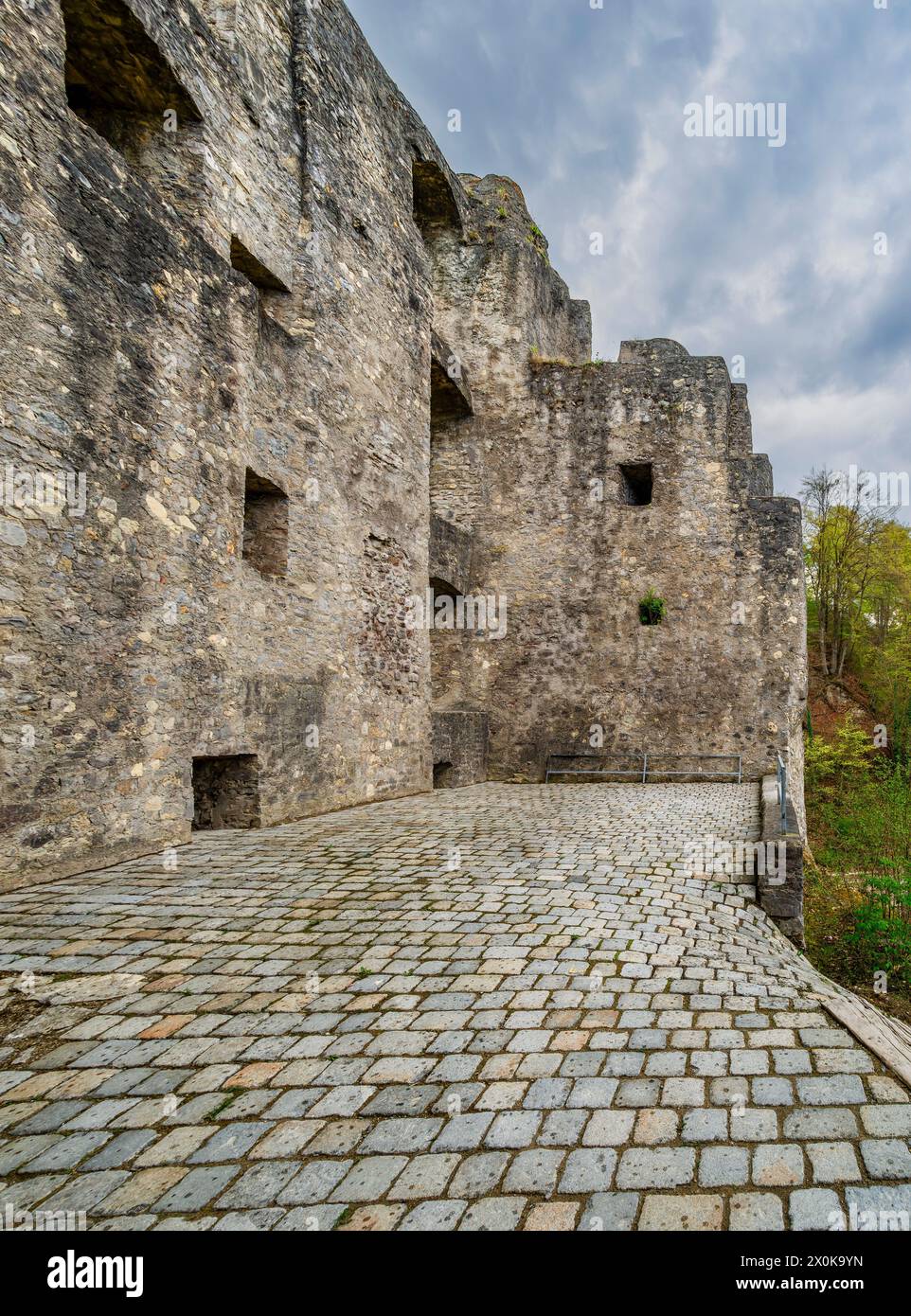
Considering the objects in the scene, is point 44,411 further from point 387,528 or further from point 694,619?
point 694,619

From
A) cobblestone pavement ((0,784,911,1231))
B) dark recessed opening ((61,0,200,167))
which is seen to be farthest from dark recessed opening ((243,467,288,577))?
cobblestone pavement ((0,784,911,1231))

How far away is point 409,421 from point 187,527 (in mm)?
5384

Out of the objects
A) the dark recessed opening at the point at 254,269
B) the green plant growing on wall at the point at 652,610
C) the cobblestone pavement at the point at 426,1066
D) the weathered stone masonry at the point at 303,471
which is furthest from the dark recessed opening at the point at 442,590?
the cobblestone pavement at the point at 426,1066

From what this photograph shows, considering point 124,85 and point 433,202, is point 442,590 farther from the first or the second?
point 124,85

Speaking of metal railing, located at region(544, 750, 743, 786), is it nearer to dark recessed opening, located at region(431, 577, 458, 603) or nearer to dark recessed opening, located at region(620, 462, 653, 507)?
dark recessed opening, located at region(431, 577, 458, 603)

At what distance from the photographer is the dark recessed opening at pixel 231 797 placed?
726cm

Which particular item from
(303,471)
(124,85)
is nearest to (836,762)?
(303,471)

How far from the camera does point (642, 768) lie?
1281 centimetres

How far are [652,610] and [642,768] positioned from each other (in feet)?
9.21

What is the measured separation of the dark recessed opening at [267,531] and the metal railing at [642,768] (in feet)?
22.9

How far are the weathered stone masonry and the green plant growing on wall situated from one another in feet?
0.51

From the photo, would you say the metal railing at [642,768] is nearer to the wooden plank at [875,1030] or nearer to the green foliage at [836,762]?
the green foliage at [836,762]

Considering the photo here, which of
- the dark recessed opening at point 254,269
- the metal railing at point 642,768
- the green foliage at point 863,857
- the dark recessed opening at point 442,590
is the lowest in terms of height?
the green foliage at point 863,857
